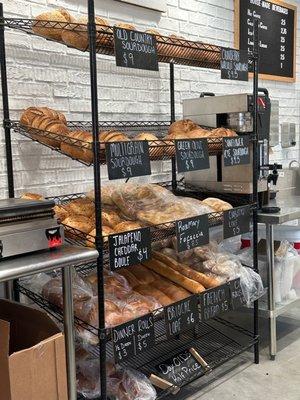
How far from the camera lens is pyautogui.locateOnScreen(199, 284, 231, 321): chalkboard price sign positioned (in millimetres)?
2361

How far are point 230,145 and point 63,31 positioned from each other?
3.20 ft

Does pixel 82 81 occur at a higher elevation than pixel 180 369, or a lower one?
higher

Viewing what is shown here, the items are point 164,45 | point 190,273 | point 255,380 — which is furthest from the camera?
point 255,380

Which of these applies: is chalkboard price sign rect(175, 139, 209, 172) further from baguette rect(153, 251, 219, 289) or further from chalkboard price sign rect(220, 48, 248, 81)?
baguette rect(153, 251, 219, 289)

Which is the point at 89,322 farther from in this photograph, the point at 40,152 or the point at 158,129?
the point at 158,129

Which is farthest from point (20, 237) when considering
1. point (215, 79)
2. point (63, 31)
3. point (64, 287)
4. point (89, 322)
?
point (215, 79)

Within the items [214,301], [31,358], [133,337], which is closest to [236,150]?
[214,301]

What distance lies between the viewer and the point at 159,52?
2379 mm

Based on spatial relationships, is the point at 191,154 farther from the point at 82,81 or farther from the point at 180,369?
the point at 180,369

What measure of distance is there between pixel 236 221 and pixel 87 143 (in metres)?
0.97

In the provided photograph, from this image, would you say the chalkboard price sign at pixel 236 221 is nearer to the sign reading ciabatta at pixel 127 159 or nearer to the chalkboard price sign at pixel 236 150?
the chalkboard price sign at pixel 236 150

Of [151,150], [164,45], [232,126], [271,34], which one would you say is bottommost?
[151,150]

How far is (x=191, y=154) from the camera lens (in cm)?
231

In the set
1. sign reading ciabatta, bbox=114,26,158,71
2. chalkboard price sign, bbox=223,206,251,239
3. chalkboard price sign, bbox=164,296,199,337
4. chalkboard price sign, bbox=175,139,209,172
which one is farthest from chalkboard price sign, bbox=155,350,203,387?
sign reading ciabatta, bbox=114,26,158,71
